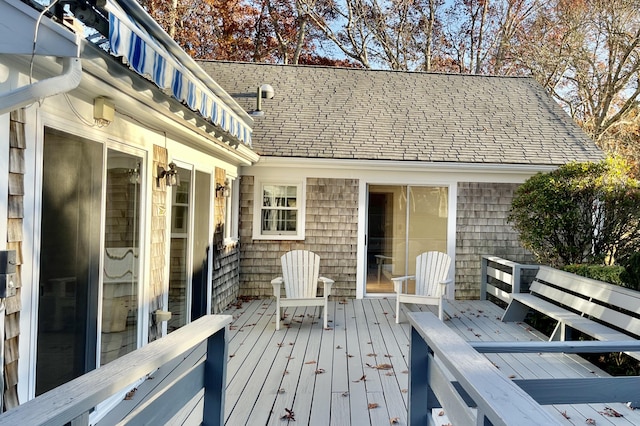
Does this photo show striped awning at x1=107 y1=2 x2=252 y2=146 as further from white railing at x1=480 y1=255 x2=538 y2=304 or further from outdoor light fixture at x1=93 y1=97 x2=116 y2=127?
white railing at x1=480 y1=255 x2=538 y2=304

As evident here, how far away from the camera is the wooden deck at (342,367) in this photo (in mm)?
3113

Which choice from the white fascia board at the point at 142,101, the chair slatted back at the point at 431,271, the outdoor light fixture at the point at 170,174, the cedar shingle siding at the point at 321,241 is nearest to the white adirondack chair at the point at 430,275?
the chair slatted back at the point at 431,271

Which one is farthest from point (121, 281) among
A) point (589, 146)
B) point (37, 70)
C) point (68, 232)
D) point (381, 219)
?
point (589, 146)

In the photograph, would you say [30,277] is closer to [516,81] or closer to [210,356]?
[210,356]

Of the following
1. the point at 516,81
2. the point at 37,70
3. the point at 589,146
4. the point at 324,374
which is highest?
the point at 516,81

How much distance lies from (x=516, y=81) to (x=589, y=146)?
2.65m

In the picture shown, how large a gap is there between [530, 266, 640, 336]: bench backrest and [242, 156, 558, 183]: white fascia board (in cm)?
216

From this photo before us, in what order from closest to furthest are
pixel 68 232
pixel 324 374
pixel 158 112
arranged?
pixel 68 232 → pixel 158 112 → pixel 324 374

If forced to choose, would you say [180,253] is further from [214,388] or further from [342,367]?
[214,388]

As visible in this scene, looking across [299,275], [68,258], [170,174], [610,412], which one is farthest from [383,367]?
[68,258]

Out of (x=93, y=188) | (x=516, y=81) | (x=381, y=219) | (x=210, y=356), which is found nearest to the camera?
(x=210, y=356)

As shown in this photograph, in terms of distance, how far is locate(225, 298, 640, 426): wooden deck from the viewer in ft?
10.2

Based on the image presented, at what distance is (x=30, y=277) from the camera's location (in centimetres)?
222

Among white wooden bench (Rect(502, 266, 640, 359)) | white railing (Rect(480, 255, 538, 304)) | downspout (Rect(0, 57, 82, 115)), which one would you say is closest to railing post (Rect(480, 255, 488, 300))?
white railing (Rect(480, 255, 538, 304))
